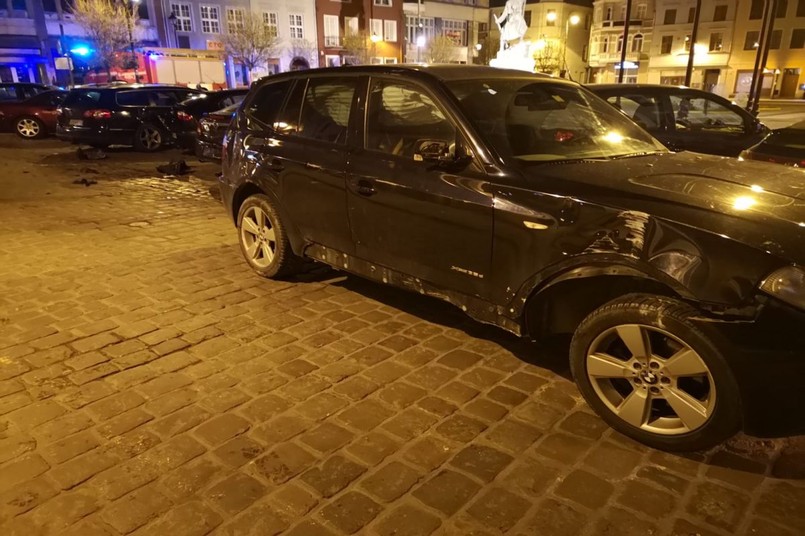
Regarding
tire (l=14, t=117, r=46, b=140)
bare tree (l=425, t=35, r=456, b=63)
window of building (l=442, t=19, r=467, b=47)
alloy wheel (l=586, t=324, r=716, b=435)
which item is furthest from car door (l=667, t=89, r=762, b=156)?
window of building (l=442, t=19, r=467, b=47)

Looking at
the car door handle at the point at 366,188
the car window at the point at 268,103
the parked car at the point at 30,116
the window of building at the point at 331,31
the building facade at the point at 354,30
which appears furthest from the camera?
the window of building at the point at 331,31

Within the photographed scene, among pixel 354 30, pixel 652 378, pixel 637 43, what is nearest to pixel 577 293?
pixel 652 378

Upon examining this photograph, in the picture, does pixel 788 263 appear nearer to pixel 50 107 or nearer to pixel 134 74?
pixel 50 107

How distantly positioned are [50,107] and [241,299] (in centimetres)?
1764

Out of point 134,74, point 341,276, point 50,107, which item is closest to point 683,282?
point 341,276

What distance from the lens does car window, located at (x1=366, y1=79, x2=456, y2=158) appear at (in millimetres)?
3770

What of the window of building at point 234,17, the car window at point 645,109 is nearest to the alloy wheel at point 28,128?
the car window at point 645,109

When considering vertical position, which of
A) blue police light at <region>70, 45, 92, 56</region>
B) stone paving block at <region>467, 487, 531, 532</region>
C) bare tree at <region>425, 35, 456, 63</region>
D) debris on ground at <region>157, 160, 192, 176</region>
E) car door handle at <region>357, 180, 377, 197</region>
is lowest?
stone paving block at <region>467, 487, 531, 532</region>

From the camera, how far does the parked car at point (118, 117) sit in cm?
1438

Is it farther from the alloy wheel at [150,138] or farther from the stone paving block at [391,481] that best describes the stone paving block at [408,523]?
the alloy wheel at [150,138]

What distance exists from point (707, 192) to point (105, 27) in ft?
146

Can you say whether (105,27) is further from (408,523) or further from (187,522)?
(408,523)

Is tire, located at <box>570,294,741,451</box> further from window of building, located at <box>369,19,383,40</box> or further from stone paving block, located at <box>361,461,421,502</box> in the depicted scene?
window of building, located at <box>369,19,383,40</box>

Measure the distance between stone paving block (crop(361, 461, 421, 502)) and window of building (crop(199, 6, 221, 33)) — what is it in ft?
163
